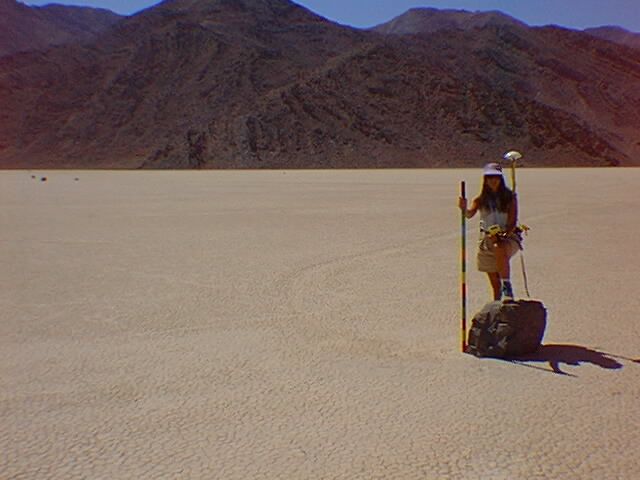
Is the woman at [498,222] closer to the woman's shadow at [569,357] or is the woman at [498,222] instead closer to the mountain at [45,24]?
the woman's shadow at [569,357]

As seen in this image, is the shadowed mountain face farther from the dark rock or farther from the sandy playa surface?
the dark rock

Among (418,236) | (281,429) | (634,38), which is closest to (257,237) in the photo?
(418,236)

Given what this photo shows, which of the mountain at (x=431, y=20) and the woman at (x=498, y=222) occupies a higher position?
the mountain at (x=431, y=20)

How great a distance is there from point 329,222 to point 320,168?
210 ft

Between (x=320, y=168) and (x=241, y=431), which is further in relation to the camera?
(x=320, y=168)

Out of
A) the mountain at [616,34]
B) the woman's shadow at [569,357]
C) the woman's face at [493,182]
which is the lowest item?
the woman's shadow at [569,357]

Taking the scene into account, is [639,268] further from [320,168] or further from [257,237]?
[320,168]

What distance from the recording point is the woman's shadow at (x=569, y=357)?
6.62 metres

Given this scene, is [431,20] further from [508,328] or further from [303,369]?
[303,369]

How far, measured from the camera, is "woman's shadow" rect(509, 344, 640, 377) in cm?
662

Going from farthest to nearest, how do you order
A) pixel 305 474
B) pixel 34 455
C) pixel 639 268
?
pixel 639 268 < pixel 34 455 < pixel 305 474

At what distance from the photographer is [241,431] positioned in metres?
5.21

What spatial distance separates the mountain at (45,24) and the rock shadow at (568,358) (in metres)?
140

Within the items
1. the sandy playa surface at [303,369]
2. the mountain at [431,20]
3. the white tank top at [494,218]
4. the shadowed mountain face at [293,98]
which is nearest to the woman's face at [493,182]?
the white tank top at [494,218]
